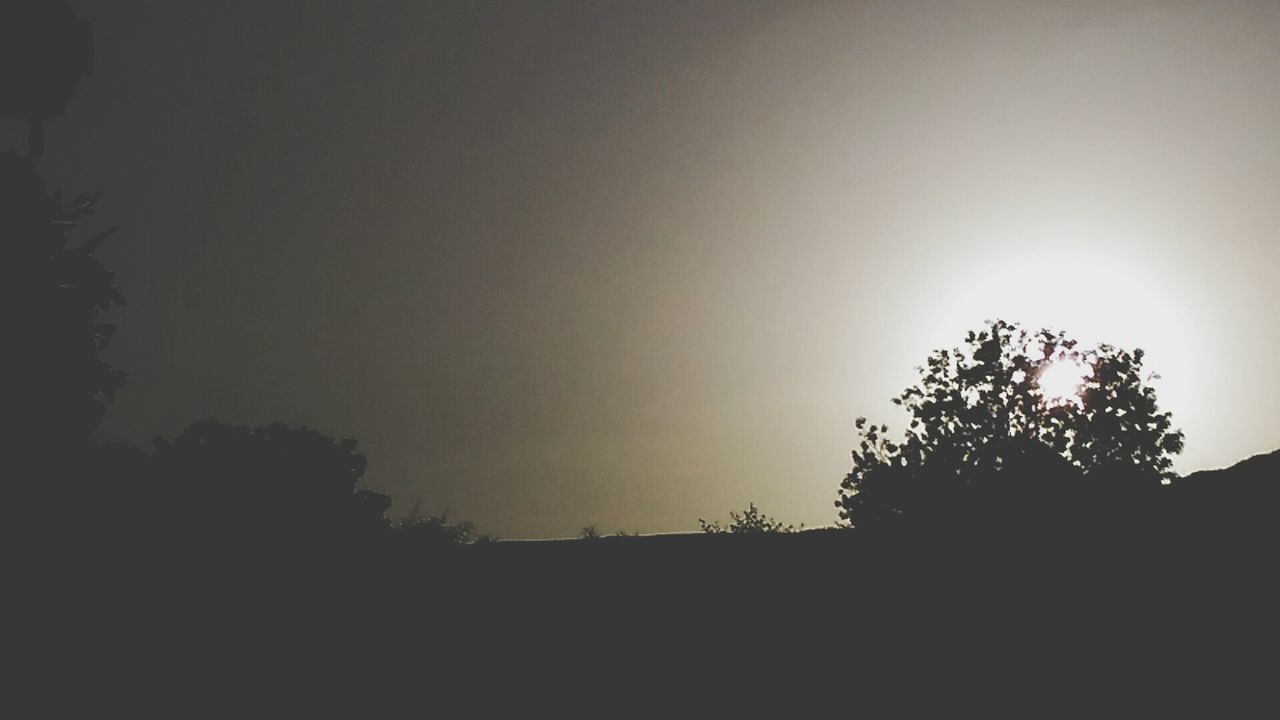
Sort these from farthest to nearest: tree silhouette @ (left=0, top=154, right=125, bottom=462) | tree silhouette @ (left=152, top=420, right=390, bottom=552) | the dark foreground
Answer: tree silhouette @ (left=152, top=420, right=390, bottom=552) < tree silhouette @ (left=0, top=154, right=125, bottom=462) < the dark foreground

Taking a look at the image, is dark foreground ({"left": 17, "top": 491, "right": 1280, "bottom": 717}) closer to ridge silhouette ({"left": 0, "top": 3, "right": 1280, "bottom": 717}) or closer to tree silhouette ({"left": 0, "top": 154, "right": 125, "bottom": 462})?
ridge silhouette ({"left": 0, "top": 3, "right": 1280, "bottom": 717})

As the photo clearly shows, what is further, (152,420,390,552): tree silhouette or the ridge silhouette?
(152,420,390,552): tree silhouette

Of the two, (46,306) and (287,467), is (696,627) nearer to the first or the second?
(46,306)

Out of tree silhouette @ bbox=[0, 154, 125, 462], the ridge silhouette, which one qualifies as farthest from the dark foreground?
tree silhouette @ bbox=[0, 154, 125, 462]

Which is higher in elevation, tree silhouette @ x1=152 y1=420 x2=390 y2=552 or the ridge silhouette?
tree silhouette @ x1=152 y1=420 x2=390 y2=552

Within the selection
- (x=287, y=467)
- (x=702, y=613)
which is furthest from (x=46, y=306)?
(x=287, y=467)

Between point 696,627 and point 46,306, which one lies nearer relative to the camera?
point 696,627

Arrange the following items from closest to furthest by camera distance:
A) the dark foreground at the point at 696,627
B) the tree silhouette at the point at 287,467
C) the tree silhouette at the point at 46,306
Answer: the dark foreground at the point at 696,627 → the tree silhouette at the point at 46,306 → the tree silhouette at the point at 287,467

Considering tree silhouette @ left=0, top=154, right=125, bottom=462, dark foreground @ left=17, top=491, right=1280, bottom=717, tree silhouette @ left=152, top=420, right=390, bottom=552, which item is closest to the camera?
dark foreground @ left=17, top=491, right=1280, bottom=717

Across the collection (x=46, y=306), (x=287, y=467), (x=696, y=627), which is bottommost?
(x=696, y=627)

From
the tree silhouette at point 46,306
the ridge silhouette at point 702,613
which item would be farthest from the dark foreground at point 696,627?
the tree silhouette at point 46,306

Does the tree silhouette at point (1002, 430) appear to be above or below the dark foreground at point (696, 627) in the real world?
above

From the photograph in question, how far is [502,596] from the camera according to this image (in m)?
8.93

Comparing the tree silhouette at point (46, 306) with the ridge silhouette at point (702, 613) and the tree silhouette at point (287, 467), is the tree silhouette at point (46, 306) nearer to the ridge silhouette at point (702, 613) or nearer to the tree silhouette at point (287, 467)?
the ridge silhouette at point (702, 613)
